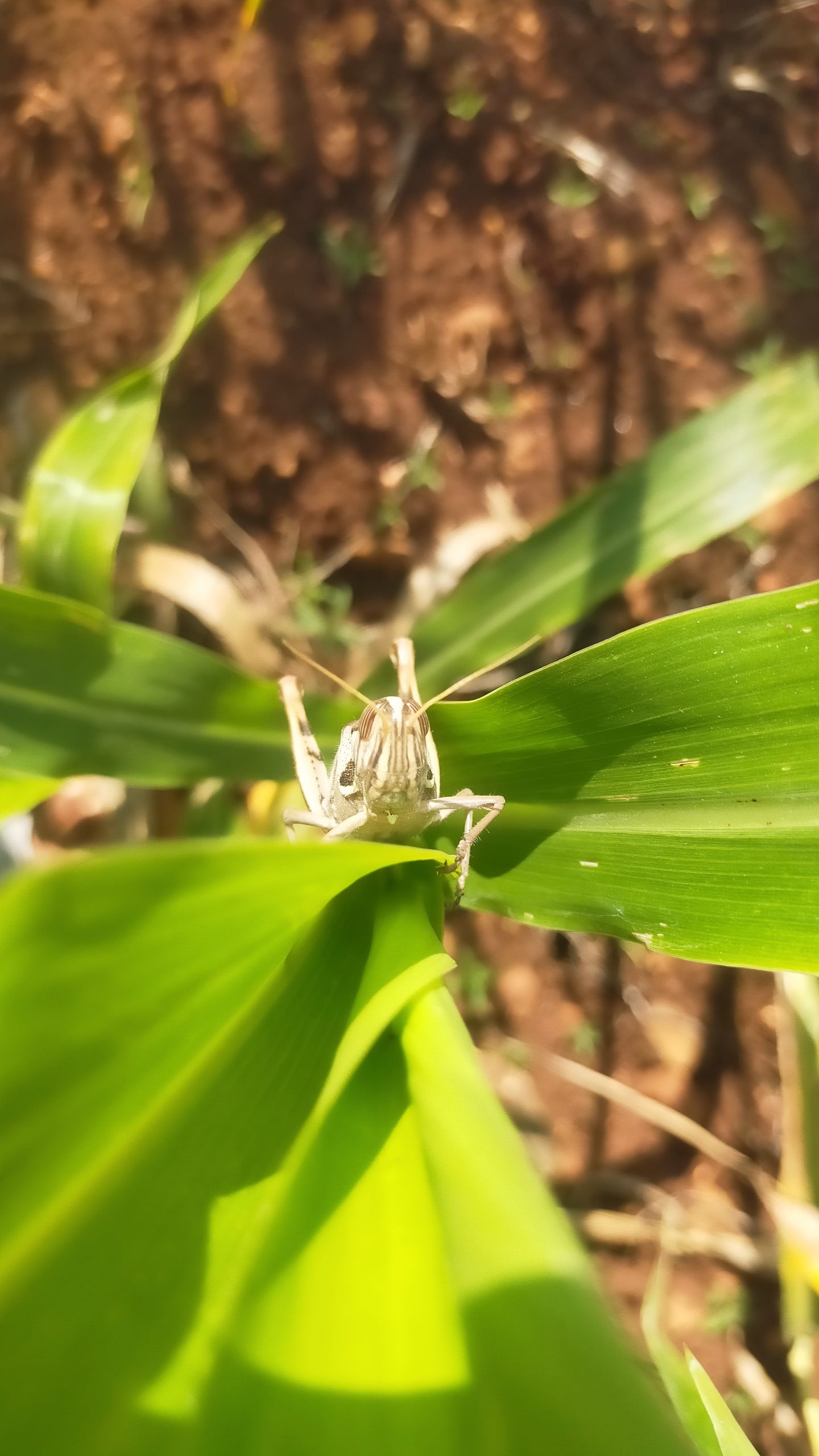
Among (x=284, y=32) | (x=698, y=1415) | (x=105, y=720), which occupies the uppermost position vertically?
(x=284, y=32)

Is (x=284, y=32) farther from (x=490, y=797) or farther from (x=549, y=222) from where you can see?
(x=490, y=797)

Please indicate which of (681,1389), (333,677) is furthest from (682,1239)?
(333,677)

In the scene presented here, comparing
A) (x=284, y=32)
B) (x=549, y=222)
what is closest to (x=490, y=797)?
(x=549, y=222)

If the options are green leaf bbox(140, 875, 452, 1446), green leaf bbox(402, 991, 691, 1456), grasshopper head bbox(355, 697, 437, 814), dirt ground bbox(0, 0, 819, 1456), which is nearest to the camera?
green leaf bbox(402, 991, 691, 1456)

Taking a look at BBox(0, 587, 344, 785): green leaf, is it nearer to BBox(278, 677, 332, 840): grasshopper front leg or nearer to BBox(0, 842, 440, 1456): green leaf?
BBox(278, 677, 332, 840): grasshopper front leg

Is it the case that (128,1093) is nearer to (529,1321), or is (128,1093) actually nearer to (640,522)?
(529,1321)

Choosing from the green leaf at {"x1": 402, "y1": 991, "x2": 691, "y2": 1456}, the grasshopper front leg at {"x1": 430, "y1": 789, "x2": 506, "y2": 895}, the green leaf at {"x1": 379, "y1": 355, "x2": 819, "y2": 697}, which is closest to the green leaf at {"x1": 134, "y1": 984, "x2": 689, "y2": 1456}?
the green leaf at {"x1": 402, "y1": 991, "x2": 691, "y2": 1456}

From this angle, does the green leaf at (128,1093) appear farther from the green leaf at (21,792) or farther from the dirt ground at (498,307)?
the dirt ground at (498,307)
